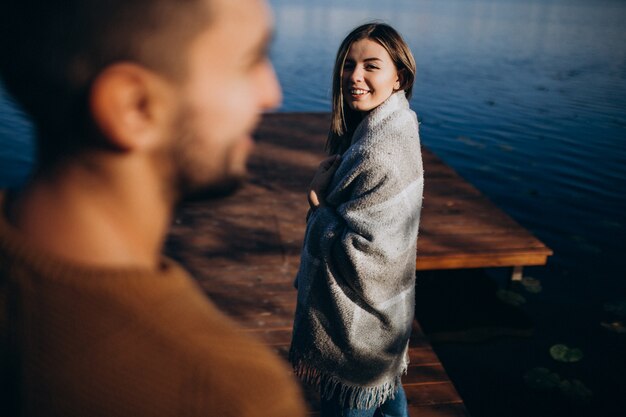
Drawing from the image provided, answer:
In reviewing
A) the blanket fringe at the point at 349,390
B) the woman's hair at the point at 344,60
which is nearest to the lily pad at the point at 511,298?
the blanket fringe at the point at 349,390

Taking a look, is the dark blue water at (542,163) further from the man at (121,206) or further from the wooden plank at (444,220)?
the man at (121,206)

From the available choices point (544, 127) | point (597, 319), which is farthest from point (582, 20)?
point (597, 319)

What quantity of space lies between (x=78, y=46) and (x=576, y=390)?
4.72 metres

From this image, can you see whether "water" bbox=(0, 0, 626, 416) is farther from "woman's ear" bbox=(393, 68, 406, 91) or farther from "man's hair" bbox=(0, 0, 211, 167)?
"woman's ear" bbox=(393, 68, 406, 91)

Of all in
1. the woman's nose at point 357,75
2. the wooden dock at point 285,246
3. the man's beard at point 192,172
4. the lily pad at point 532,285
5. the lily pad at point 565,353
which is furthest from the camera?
the lily pad at point 532,285

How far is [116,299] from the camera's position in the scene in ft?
2.12

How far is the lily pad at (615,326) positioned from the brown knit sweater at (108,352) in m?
5.54

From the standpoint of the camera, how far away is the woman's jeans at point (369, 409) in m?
2.11

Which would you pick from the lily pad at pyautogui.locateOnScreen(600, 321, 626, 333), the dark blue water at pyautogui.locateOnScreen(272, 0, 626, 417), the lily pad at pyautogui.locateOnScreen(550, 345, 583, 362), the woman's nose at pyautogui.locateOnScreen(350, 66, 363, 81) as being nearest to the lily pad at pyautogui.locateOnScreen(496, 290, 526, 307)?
the dark blue water at pyautogui.locateOnScreen(272, 0, 626, 417)

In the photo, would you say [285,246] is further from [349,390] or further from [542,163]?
[542,163]

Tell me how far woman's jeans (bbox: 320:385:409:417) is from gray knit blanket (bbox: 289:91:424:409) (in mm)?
43

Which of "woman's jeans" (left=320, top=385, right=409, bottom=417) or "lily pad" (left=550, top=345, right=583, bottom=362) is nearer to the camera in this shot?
"woman's jeans" (left=320, top=385, right=409, bottom=417)

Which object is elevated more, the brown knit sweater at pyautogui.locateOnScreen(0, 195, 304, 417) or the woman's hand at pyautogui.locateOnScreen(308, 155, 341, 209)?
the brown knit sweater at pyautogui.locateOnScreen(0, 195, 304, 417)

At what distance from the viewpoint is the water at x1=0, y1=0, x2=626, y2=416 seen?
4738mm
